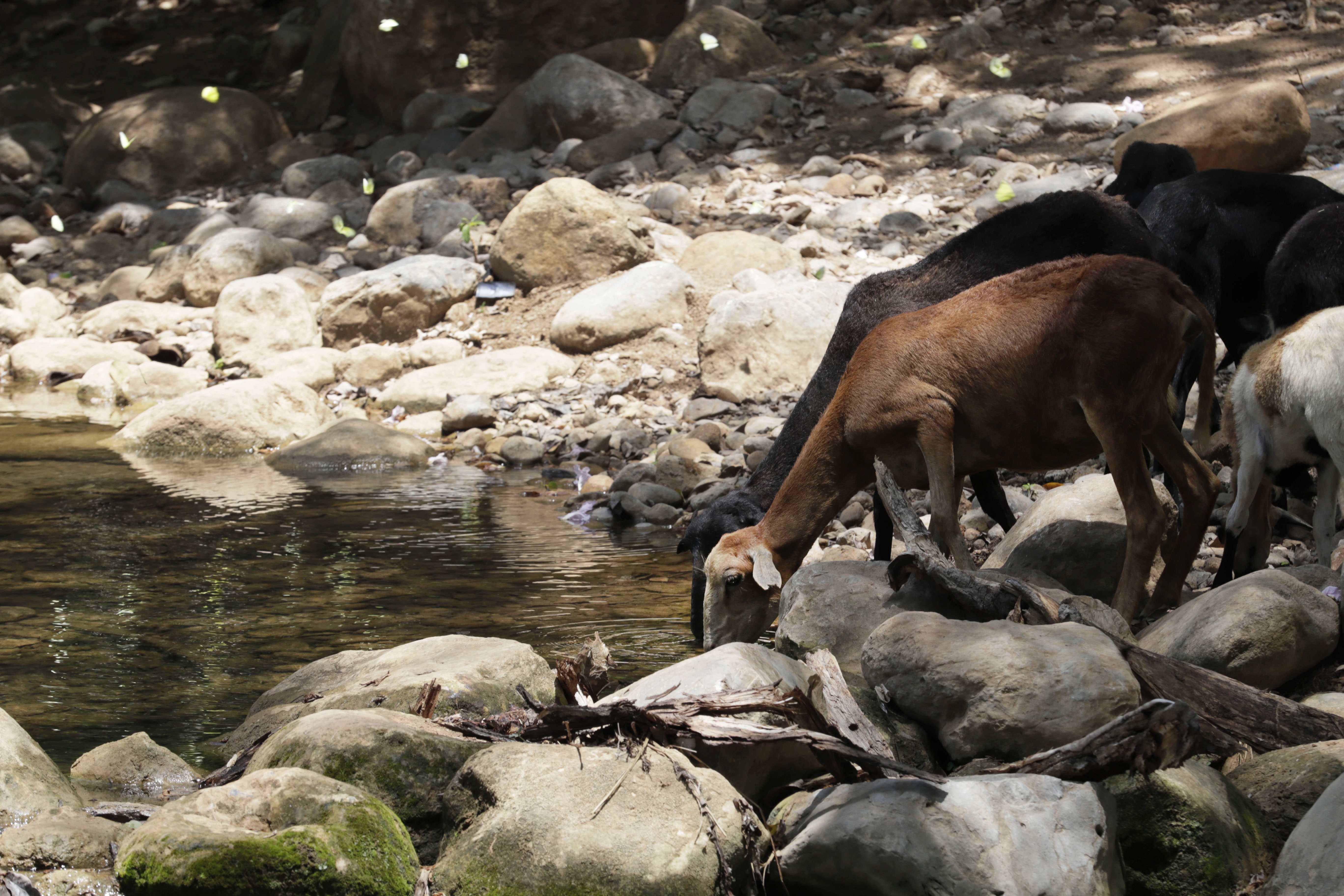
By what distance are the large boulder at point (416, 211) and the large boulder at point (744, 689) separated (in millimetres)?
12904

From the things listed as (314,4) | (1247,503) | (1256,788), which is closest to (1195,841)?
(1256,788)

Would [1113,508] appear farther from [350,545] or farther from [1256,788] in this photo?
[350,545]

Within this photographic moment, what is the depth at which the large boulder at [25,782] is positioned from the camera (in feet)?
13.6

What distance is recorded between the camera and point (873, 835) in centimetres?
341

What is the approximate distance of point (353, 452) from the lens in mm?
11734

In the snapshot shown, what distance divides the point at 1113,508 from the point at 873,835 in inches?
117

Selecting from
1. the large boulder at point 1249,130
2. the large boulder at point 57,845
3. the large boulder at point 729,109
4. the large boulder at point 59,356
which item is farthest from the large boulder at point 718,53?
the large boulder at point 57,845

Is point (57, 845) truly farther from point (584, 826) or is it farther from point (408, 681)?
point (584, 826)

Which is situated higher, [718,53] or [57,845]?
[718,53]

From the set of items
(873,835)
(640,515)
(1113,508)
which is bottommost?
(640,515)

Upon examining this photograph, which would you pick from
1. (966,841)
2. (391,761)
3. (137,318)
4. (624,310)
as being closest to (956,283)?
(966,841)

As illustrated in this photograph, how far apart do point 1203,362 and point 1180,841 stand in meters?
2.43

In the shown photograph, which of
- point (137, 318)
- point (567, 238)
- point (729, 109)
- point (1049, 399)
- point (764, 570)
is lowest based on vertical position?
point (137, 318)

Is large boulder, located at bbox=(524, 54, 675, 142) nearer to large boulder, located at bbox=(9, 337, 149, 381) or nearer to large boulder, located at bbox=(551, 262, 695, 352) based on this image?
large boulder, located at bbox=(551, 262, 695, 352)
